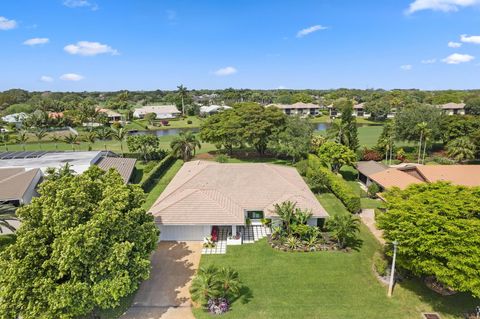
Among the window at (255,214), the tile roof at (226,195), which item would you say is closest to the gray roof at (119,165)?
the tile roof at (226,195)

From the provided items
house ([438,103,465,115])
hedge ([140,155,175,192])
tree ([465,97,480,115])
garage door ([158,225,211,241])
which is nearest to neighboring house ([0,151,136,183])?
hedge ([140,155,175,192])

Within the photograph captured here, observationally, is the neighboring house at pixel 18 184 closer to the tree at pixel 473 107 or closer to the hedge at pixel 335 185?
the hedge at pixel 335 185

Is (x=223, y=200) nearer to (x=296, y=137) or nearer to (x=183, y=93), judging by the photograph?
(x=296, y=137)

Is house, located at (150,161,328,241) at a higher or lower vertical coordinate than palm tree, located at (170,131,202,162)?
lower

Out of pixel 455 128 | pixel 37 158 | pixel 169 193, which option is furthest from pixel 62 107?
pixel 455 128

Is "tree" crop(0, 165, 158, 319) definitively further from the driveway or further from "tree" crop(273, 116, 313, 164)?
"tree" crop(273, 116, 313, 164)

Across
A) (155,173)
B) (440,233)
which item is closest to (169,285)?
(440,233)
